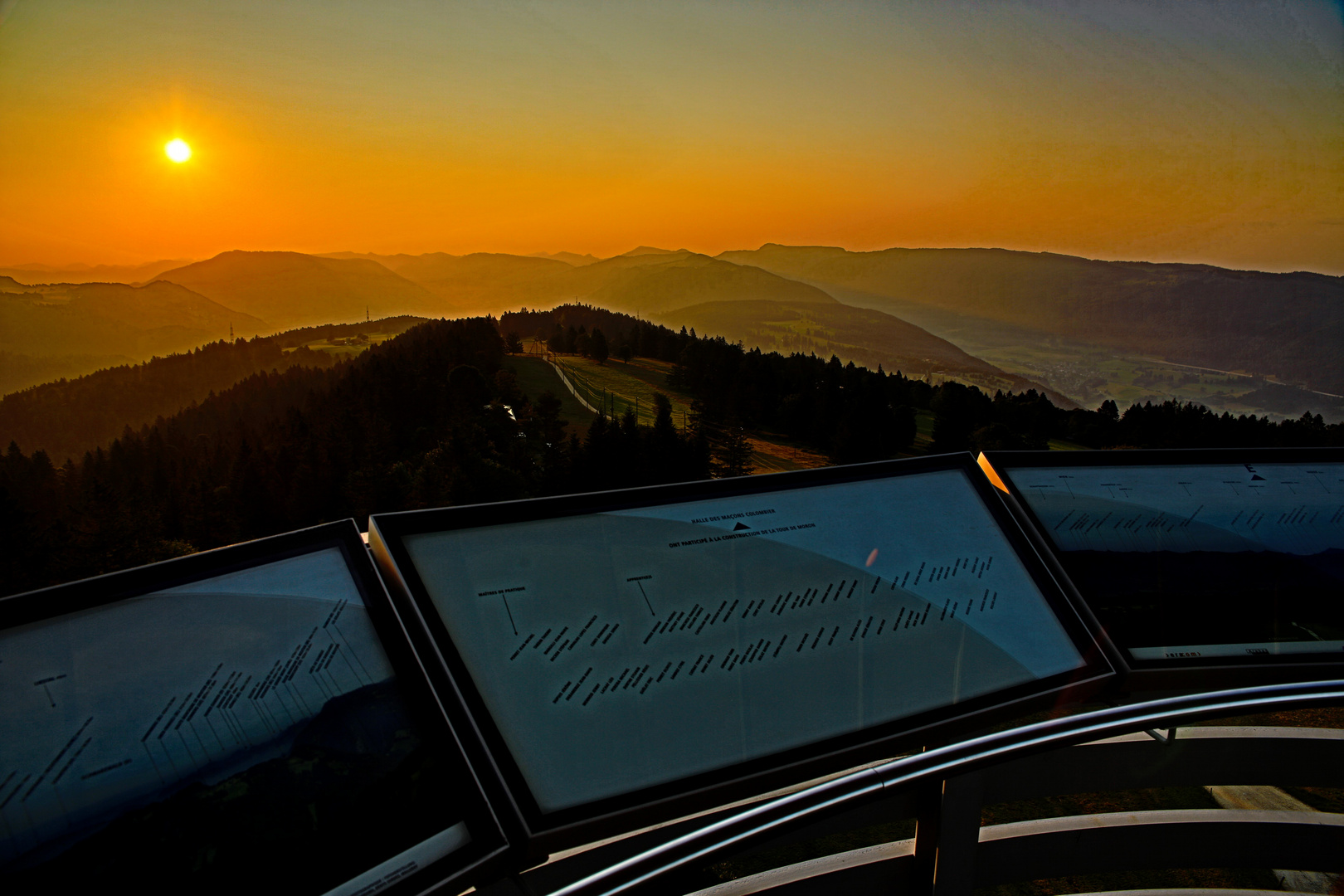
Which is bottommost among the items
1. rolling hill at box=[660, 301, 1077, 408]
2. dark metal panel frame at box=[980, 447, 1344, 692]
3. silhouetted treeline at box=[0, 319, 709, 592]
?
silhouetted treeline at box=[0, 319, 709, 592]

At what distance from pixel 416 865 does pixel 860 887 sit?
77 cm

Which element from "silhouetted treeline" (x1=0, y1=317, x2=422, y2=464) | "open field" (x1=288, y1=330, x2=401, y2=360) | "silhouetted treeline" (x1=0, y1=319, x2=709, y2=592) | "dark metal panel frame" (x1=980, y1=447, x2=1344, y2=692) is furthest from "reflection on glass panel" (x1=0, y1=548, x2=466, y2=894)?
"open field" (x1=288, y1=330, x2=401, y2=360)

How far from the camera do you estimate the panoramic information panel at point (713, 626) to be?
3.37ft

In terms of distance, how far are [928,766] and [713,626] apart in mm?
370

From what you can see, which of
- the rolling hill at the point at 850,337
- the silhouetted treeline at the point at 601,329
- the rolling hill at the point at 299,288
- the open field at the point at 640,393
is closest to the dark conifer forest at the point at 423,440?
the open field at the point at 640,393

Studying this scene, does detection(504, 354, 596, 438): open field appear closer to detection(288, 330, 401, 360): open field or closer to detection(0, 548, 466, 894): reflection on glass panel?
detection(288, 330, 401, 360): open field

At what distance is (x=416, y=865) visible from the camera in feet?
2.87

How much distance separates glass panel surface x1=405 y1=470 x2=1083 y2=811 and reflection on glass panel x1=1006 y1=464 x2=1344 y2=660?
225 millimetres

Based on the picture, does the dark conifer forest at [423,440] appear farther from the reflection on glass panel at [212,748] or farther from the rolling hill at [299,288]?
the rolling hill at [299,288]

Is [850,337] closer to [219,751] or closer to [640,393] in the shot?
[640,393]

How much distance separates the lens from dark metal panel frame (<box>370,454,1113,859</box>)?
0.95m

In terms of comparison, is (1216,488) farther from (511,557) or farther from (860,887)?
(511,557)

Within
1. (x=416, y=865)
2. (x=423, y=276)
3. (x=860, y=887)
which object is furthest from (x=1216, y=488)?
(x=423, y=276)

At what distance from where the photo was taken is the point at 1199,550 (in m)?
1.68
